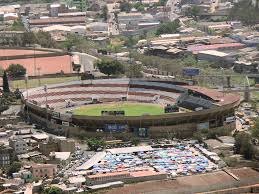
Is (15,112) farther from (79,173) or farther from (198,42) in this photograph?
(198,42)

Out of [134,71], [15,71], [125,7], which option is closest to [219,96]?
[134,71]

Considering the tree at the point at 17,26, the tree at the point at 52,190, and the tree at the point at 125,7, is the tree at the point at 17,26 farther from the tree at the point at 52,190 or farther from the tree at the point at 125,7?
Result: the tree at the point at 52,190

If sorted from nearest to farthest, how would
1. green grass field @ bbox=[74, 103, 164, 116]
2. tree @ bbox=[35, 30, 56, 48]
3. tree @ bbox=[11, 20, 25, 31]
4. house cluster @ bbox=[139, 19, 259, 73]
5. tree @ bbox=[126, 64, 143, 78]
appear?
green grass field @ bbox=[74, 103, 164, 116] < tree @ bbox=[126, 64, 143, 78] < house cluster @ bbox=[139, 19, 259, 73] < tree @ bbox=[35, 30, 56, 48] < tree @ bbox=[11, 20, 25, 31]

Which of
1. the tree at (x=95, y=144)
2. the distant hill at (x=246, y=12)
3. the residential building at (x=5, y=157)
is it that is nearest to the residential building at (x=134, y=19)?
the distant hill at (x=246, y=12)

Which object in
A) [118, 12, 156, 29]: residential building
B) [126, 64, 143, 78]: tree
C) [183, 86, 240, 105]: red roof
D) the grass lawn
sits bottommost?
the grass lawn

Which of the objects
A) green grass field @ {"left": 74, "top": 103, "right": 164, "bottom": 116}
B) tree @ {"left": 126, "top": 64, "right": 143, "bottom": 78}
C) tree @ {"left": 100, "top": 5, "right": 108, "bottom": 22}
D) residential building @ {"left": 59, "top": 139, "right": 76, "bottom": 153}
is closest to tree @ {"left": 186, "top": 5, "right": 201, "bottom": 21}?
tree @ {"left": 100, "top": 5, "right": 108, "bottom": 22}

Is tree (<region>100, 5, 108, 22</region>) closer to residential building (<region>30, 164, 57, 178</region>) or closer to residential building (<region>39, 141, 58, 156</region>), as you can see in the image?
residential building (<region>39, 141, 58, 156</region>)
